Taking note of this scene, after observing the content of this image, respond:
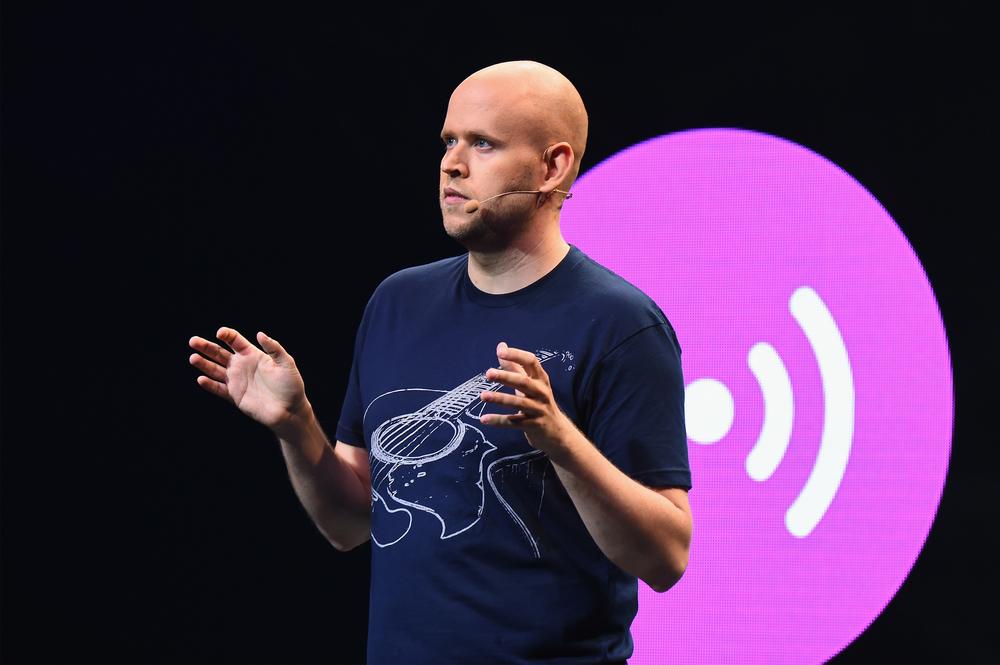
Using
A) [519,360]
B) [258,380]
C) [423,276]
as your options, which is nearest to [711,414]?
[423,276]

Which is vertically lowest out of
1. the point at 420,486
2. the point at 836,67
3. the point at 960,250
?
the point at 420,486

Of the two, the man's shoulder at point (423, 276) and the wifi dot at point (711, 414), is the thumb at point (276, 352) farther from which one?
the wifi dot at point (711, 414)

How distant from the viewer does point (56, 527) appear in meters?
3.01

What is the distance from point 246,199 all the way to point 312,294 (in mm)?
316

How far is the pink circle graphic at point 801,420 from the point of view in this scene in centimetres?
262

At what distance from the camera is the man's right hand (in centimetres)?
146

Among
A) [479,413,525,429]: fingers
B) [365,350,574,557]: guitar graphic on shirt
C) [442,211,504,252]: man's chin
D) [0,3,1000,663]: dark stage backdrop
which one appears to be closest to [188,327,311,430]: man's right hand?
[365,350,574,557]: guitar graphic on shirt

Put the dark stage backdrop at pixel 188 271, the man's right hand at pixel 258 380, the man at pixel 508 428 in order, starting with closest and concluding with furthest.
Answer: the man at pixel 508 428, the man's right hand at pixel 258 380, the dark stage backdrop at pixel 188 271

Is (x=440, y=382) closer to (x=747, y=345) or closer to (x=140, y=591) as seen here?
(x=747, y=345)

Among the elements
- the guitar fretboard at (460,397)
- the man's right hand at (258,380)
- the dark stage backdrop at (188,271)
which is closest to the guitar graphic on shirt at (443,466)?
the guitar fretboard at (460,397)

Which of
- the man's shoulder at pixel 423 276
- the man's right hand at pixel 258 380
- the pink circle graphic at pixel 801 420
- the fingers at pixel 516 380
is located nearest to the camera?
the fingers at pixel 516 380

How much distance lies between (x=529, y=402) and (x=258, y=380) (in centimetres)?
48

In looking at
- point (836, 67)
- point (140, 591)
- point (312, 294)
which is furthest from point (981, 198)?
point (140, 591)

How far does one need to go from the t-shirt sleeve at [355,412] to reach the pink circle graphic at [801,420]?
1219 mm
